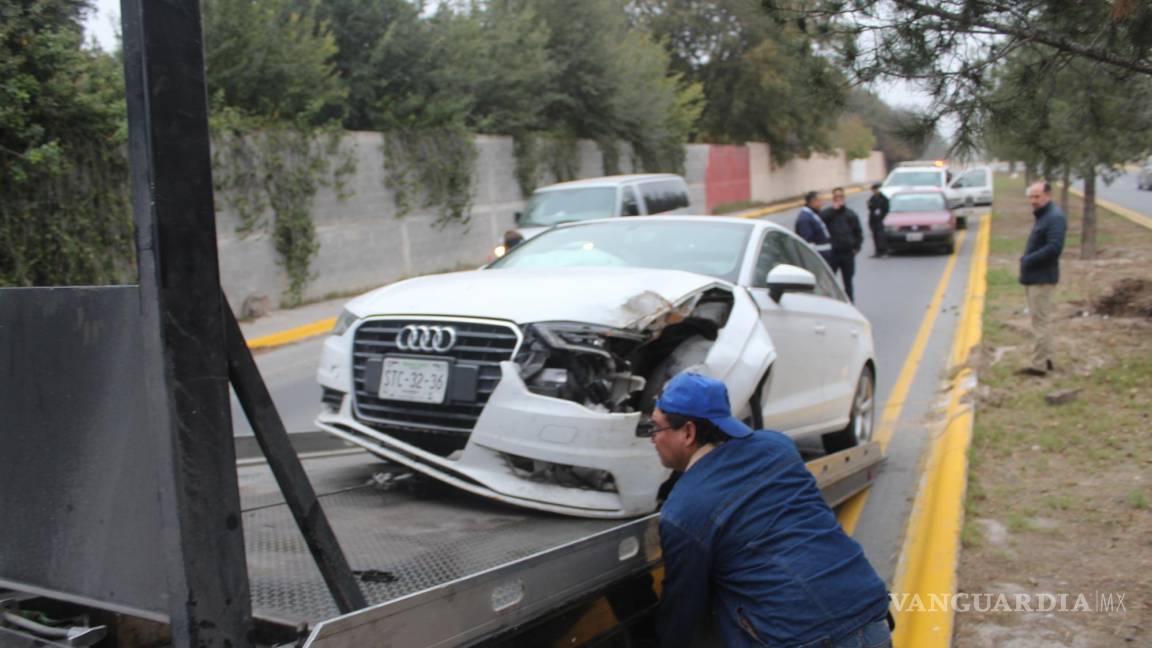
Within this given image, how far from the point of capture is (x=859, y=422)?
7.32m

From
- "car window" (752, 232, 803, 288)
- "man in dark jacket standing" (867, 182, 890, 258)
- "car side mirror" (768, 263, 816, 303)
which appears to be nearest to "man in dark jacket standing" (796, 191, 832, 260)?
"car window" (752, 232, 803, 288)

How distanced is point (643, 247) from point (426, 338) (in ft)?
6.63

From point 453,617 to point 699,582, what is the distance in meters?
0.86

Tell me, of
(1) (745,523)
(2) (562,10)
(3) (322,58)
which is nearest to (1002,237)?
(2) (562,10)

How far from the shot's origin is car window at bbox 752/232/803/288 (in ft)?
19.3

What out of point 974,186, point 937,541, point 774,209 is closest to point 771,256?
point 937,541

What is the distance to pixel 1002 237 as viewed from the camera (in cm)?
2552

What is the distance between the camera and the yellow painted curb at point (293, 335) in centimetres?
1377

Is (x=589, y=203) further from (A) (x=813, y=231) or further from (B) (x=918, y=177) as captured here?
(B) (x=918, y=177)

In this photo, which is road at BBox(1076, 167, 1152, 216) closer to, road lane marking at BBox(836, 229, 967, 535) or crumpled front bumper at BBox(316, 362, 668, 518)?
road lane marking at BBox(836, 229, 967, 535)

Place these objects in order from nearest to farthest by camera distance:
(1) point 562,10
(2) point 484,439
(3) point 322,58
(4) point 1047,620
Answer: (2) point 484,439 → (4) point 1047,620 → (3) point 322,58 → (1) point 562,10

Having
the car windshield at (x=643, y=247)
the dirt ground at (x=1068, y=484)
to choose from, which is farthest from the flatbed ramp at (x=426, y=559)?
the dirt ground at (x=1068, y=484)

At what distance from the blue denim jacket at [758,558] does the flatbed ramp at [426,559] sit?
0.33 metres

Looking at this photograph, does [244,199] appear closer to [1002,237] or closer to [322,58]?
[322,58]
